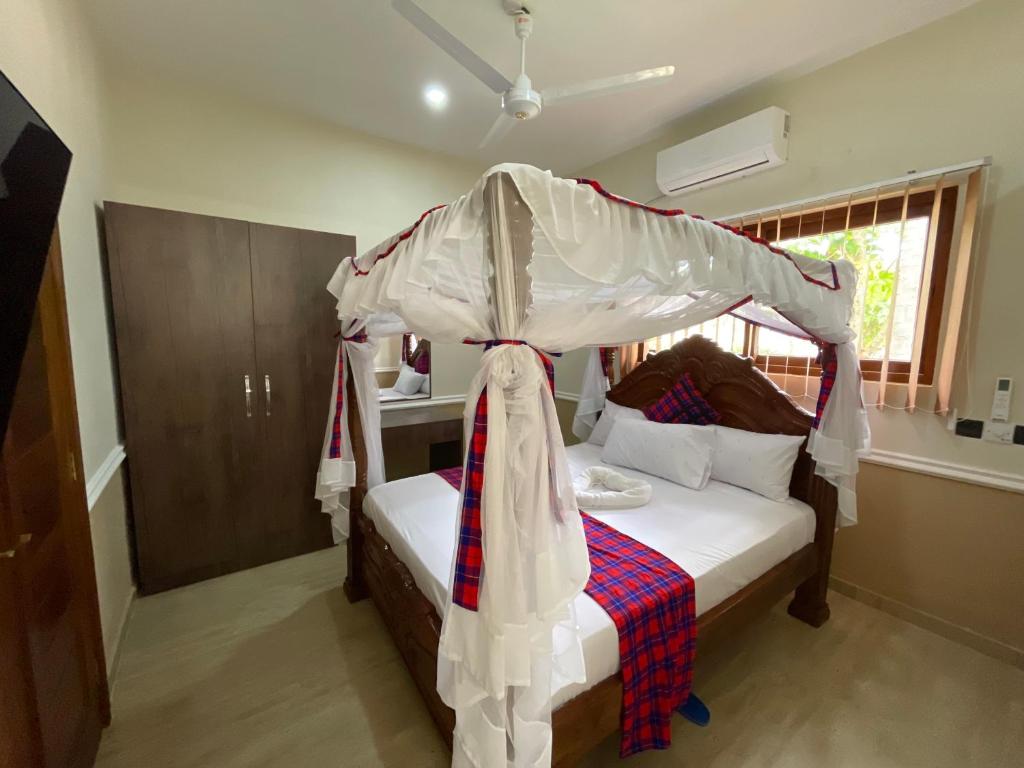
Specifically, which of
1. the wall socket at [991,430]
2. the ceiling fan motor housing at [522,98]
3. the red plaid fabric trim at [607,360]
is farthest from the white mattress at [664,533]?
the ceiling fan motor housing at [522,98]

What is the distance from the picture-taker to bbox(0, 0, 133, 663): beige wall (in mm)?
1269

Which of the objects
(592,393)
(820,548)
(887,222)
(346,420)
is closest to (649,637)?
(820,548)

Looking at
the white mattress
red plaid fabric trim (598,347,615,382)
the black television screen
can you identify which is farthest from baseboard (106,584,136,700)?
red plaid fabric trim (598,347,615,382)

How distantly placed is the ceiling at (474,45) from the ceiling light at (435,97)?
0.15ft

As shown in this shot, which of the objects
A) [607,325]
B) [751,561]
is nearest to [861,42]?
[607,325]

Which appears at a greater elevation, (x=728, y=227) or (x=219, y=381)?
(x=728, y=227)

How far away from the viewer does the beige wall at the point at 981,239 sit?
1754mm

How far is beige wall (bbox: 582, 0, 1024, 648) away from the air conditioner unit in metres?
0.14

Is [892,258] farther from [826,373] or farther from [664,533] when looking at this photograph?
[664,533]

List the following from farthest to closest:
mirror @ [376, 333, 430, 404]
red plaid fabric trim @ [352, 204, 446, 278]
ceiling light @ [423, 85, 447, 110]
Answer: mirror @ [376, 333, 430, 404], ceiling light @ [423, 85, 447, 110], red plaid fabric trim @ [352, 204, 446, 278]

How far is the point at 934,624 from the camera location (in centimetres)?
201

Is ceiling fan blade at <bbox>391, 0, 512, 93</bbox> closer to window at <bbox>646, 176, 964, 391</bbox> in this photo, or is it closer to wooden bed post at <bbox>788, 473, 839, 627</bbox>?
window at <bbox>646, 176, 964, 391</bbox>

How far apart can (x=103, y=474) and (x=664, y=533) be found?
2434 mm

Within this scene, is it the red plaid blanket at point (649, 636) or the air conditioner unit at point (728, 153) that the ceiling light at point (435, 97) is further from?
the red plaid blanket at point (649, 636)
